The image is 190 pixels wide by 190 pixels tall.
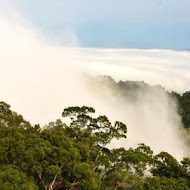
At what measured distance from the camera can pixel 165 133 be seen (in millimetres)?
131750

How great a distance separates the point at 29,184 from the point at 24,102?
137 meters

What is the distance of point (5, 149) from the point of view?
26.9m

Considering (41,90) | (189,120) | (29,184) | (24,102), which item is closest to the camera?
(29,184)

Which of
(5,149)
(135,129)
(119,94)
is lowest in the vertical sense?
(5,149)

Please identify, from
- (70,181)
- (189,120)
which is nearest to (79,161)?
(70,181)

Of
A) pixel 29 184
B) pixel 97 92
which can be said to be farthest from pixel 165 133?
pixel 29 184

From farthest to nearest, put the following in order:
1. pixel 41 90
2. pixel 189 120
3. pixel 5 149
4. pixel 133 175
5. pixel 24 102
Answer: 1. pixel 41 90
2. pixel 24 102
3. pixel 189 120
4. pixel 133 175
5. pixel 5 149

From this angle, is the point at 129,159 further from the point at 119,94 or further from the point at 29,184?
the point at 119,94

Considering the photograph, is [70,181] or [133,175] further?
[133,175]

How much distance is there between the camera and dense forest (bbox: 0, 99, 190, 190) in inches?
1040

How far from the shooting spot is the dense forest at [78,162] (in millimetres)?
26406

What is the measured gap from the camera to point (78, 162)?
2781 cm

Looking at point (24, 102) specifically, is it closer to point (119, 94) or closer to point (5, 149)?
point (119, 94)

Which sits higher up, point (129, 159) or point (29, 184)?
point (129, 159)
